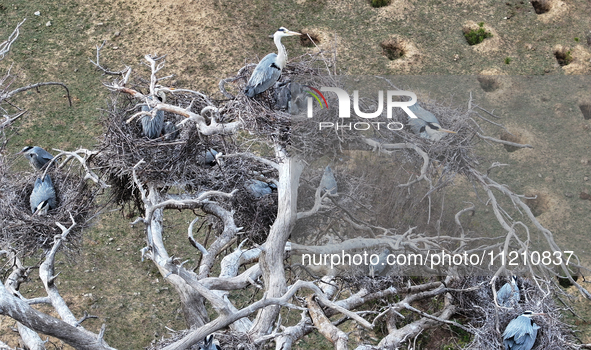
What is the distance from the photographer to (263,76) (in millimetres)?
6320

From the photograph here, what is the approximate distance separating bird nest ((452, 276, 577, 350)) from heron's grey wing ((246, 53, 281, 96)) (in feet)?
9.36

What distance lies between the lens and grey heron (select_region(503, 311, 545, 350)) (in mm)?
5971

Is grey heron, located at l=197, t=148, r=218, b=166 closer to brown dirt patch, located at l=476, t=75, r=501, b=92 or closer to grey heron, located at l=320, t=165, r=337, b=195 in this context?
grey heron, located at l=320, t=165, r=337, b=195

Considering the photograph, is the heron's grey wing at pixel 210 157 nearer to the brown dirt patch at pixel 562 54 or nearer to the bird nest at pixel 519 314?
the bird nest at pixel 519 314

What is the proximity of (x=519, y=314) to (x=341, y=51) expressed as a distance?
6.71m

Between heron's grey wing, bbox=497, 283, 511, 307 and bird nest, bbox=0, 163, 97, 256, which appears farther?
bird nest, bbox=0, 163, 97, 256

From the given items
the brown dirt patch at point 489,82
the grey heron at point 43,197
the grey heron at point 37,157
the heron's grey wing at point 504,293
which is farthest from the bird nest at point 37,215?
the brown dirt patch at point 489,82

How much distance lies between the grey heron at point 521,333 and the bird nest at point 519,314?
0.28 ft

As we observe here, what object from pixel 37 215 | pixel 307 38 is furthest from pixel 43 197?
pixel 307 38

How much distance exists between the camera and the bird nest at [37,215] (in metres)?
6.70

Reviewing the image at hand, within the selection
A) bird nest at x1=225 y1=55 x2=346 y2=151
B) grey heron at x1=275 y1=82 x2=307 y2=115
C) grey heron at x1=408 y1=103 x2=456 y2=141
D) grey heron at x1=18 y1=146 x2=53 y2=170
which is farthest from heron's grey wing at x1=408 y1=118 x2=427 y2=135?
grey heron at x1=18 y1=146 x2=53 y2=170

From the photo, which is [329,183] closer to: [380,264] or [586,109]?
[380,264]

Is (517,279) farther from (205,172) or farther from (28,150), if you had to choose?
(28,150)

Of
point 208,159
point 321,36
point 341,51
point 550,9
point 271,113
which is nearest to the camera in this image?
point 271,113
